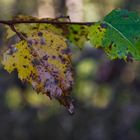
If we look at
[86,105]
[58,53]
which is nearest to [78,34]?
[58,53]

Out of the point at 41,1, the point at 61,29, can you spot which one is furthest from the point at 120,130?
the point at 61,29

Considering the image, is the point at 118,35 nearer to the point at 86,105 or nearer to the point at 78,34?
the point at 78,34

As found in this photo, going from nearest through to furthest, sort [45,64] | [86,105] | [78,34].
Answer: [45,64] < [78,34] < [86,105]

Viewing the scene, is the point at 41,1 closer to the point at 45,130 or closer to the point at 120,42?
the point at 45,130

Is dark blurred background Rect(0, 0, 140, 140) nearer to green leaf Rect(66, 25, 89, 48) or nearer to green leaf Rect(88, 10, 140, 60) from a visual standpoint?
green leaf Rect(66, 25, 89, 48)

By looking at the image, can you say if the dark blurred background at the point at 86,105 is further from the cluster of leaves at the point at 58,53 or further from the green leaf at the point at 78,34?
the cluster of leaves at the point at 58,53

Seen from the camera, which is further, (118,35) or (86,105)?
(86,105)

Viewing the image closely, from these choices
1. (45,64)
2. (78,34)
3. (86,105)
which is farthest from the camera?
(86,105)
